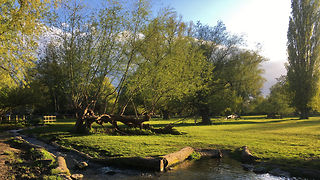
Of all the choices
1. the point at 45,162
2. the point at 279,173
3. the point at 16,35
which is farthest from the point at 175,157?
the point at 16,35

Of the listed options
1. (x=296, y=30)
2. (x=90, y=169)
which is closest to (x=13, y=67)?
(x=90, y=169)

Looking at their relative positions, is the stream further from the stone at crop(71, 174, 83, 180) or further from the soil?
the stone at crop(71, 174, 83, 180)

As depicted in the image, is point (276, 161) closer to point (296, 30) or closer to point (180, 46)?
point (180, 46)

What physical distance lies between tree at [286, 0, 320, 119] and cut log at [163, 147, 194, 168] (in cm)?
4362

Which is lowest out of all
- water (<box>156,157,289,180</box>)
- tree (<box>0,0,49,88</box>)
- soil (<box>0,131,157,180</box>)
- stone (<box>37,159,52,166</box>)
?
water (<box>156,157,289,180</box>)

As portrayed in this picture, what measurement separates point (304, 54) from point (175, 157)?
158 feet

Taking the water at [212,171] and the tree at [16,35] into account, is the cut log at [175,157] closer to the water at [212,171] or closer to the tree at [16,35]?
the water at [212,171]

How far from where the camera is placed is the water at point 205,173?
778cm

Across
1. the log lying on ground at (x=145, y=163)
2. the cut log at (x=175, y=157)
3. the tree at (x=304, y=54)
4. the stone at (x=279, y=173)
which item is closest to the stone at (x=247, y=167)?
the stone at (x=279, y=173)

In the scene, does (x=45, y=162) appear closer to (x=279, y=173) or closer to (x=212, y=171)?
(x=212, y=171)

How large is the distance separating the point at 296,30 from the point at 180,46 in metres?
39.7

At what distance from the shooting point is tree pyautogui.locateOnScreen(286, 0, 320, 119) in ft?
142

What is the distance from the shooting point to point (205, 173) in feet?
27.4

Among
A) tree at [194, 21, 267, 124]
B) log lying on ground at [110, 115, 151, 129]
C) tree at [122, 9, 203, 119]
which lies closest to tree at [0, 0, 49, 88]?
tree at [122, 9, 203, 119]
